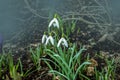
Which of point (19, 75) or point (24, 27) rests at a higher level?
point (24, 27)

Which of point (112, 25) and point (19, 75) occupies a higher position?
point (112, 25)

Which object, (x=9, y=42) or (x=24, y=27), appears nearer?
(x=9, y=42)

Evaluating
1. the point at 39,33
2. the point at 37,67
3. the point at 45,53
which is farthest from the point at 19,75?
the point at 39,33

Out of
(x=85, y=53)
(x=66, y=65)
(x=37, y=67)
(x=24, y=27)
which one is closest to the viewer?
(x=66, y=65)

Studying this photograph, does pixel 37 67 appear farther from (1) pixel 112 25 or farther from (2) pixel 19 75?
(1) pixel 112 25

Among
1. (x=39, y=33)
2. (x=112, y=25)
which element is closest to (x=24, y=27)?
(x=39, y=33)

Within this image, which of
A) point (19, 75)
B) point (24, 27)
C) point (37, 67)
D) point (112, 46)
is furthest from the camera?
point (24, 27)

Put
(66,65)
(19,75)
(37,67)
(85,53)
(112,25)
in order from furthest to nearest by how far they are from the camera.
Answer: (112,25) < (85,53) < (37,67) < (19,75) < (66,65)

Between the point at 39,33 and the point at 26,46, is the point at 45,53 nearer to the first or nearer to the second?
the point at 26,46

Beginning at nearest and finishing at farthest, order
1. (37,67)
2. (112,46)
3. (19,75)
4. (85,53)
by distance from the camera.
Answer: (19,75)
(37,67)
(85,53)
(112,46)
